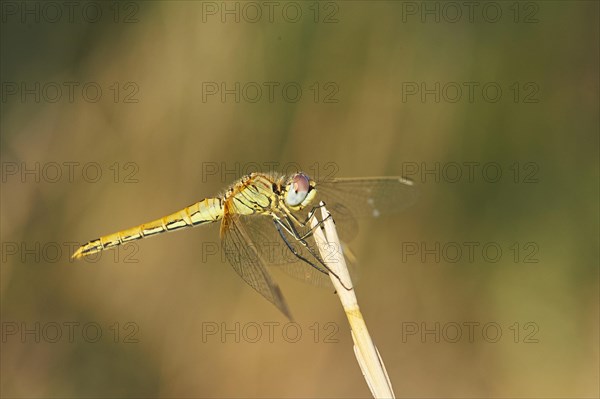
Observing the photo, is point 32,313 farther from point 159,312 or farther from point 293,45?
point 293,45

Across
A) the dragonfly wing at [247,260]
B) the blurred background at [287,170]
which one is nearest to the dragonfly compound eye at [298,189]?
the dragonfly wing at [247,260]

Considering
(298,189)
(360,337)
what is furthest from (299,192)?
(360,337)

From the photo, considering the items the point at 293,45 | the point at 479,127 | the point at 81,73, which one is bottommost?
the point at 479,127

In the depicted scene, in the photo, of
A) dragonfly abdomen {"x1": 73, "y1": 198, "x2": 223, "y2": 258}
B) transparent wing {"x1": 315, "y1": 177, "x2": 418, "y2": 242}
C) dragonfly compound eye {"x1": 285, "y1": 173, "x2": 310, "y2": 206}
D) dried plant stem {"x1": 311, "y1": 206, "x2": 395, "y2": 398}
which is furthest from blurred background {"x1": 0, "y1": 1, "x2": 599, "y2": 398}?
dried plant stem {"x1": 311, "y1": 206, "x2": 395, "y2": 398}

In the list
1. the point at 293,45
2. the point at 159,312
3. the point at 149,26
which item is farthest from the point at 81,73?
the point at 159,312

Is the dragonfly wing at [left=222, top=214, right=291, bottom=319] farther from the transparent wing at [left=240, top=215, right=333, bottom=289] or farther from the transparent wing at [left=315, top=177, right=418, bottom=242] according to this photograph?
the transparent wing at [left=315, top=177, right=418, bottom=242]
